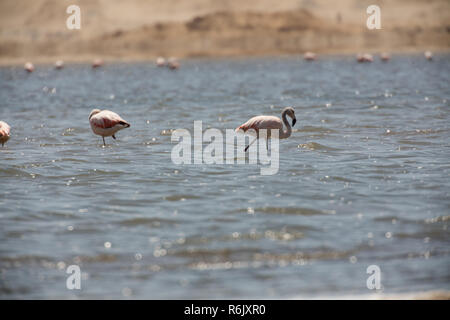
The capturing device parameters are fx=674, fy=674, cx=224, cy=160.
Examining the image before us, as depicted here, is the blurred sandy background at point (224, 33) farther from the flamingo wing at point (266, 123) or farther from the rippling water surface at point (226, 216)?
the rippling water surface at point (226, 216)

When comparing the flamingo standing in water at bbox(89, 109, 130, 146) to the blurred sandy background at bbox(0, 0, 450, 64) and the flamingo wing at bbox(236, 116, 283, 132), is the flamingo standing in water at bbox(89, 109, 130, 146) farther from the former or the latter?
the blurred sandy background at bbox(0, 0, 450, 64)

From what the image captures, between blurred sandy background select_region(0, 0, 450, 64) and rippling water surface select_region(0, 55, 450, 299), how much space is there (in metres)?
74.4

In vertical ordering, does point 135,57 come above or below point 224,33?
below

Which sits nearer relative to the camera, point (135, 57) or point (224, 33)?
point (135, 57)

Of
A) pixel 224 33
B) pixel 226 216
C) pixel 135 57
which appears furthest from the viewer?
pixel 224 33

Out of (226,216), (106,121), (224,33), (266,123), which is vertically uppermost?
(224,33)

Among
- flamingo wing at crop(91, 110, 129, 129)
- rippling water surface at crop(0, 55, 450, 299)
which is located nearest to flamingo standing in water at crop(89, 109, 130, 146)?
flamingo wing at crop(91, 110, 129, 129)

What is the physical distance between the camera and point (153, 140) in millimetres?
14156

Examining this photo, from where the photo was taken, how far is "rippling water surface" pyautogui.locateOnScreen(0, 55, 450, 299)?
6.00 m

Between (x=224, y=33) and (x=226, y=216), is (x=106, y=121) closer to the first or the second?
(x=226, y=216)

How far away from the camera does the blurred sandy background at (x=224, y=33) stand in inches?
3477

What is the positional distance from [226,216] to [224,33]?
3293 inches

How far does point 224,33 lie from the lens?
294 feet

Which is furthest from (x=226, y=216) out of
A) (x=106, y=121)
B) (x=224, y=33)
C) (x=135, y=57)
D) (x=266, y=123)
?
(x=224, y=33)
